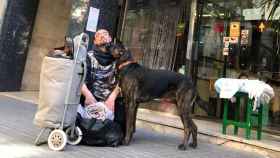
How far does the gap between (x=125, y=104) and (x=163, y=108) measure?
11.2 ft

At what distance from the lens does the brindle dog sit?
218 inches

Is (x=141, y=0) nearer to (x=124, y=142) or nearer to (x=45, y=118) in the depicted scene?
(x=124, y=142)

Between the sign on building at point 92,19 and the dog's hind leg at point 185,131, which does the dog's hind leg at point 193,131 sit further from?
the sign on building at point 92,19

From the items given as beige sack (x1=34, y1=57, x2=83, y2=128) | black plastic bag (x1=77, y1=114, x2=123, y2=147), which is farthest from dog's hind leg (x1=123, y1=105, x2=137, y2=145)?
beige sack (x1=34, y1=57, x2=83, y2=128)

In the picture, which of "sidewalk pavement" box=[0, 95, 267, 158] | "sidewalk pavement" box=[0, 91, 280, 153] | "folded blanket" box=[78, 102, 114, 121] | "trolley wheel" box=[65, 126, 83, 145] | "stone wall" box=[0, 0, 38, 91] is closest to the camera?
"sidewalk pavement" box=[0, 95, 267, 158]

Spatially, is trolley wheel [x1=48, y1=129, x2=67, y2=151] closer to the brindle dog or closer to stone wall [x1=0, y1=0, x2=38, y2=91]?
the brindle dog

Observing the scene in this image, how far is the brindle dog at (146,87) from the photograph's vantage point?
18.2 ft

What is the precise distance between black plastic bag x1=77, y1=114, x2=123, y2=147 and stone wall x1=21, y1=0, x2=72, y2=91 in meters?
6.71

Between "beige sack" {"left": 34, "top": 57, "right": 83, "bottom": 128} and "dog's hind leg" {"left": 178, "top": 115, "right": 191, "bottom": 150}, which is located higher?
"beige sack" {"left": 34, "top": 57, "right": 83, "bottom": 128}

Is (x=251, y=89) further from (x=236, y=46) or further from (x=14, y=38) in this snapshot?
(x=14, y=38)

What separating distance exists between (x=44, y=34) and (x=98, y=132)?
7260 mm

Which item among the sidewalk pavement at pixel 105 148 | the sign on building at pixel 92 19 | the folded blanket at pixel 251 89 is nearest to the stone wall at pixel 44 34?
the sign on building at pixel 92 19

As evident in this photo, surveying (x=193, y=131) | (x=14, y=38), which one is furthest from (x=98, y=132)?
(x=14, y=38)

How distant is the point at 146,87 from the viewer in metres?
5.59
